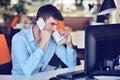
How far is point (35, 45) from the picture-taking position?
9.09 feet

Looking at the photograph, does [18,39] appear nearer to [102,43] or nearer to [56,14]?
[56,14]

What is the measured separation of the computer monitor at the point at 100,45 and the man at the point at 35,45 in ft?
1.87

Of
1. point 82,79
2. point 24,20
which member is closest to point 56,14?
point 82,79

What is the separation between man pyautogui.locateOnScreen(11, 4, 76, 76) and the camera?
2.59 m

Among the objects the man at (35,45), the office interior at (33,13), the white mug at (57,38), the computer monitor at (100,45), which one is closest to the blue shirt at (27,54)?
the man at (35,45)

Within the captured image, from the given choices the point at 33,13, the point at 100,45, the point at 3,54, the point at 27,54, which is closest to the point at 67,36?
the point at 27,54

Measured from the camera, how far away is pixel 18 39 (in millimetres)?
2674

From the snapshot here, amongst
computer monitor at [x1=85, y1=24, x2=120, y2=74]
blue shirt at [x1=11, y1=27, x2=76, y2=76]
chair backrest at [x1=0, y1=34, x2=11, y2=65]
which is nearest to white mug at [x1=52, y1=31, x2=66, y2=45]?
blue shirt at [x1=11, y1=27, x2=76, y2=76]

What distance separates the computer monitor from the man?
1.87ft

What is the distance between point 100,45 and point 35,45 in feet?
2.51

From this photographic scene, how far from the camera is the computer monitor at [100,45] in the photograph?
2131mm

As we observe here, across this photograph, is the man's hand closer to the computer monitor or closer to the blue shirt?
the blue shirt

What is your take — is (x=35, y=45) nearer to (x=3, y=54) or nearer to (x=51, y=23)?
(x=51, y=23)

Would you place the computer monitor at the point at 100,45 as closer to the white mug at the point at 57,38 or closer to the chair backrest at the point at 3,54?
the white mug at the point at 57,38
